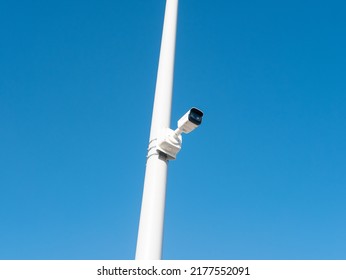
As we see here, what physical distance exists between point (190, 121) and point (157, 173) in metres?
0.57

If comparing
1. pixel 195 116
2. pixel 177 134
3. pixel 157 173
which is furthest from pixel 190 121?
pixel 157 173

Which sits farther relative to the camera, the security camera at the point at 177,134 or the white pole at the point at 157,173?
the security camera at the point at 177,134

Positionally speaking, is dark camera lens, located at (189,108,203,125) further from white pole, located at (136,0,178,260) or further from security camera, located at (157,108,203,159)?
white pole, located at (136,0,178,260)

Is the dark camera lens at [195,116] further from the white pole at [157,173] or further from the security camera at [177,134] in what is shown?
the white pole at [157,173]

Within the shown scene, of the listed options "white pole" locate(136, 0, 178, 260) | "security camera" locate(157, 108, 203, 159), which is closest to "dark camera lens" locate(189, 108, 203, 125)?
"security camera" locate(157, 108, 203, 159)

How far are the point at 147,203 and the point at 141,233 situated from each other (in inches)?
10.4

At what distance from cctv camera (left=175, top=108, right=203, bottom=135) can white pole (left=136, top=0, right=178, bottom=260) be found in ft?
0.88

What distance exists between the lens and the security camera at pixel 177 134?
3510 mm

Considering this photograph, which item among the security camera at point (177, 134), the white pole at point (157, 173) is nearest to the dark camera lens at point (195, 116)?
the security camera at point (177, 134)
